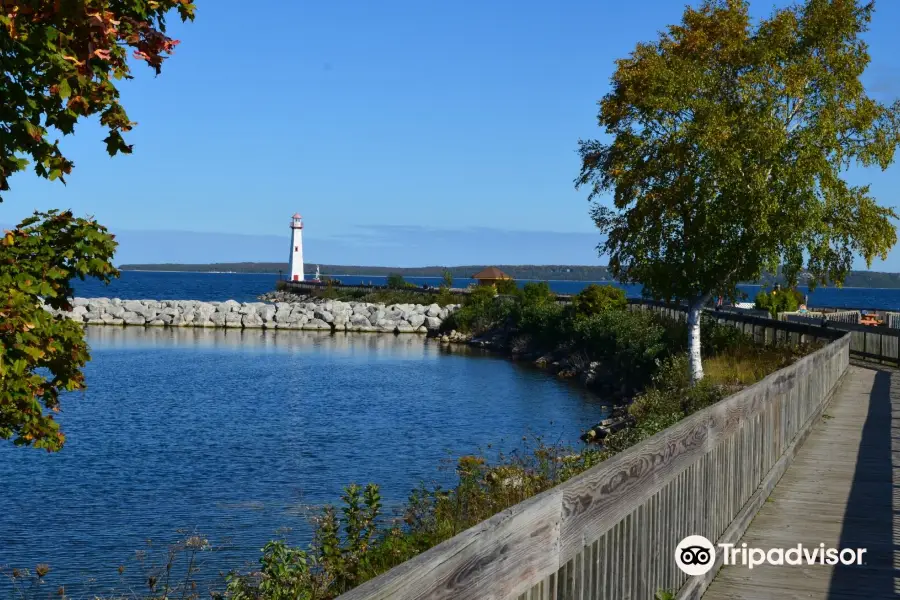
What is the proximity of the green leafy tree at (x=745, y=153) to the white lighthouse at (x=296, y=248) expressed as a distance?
9650cm

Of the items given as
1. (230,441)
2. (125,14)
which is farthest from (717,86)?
(125,14)

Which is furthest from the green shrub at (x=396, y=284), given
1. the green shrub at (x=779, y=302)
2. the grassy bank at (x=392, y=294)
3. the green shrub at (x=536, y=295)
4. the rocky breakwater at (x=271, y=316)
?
the green shrub at (x=779, y=302)

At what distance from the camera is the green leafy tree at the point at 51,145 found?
6543mm

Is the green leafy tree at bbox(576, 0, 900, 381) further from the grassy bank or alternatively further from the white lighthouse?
the white lighthouse

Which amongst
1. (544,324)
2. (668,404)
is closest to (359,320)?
(544,324)

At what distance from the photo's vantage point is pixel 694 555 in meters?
7.53

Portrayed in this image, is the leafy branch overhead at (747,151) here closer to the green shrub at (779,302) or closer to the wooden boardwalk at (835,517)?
the wooden boardwalk at (835,517)

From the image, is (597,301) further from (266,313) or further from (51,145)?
(51,145)

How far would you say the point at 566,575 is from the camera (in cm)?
473

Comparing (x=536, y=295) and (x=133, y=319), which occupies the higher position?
(x=536, y=295)

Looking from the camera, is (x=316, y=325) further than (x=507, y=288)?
Yes

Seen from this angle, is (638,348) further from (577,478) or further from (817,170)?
(577,478)

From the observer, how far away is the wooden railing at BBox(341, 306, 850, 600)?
351cm

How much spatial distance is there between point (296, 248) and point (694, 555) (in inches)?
4626
